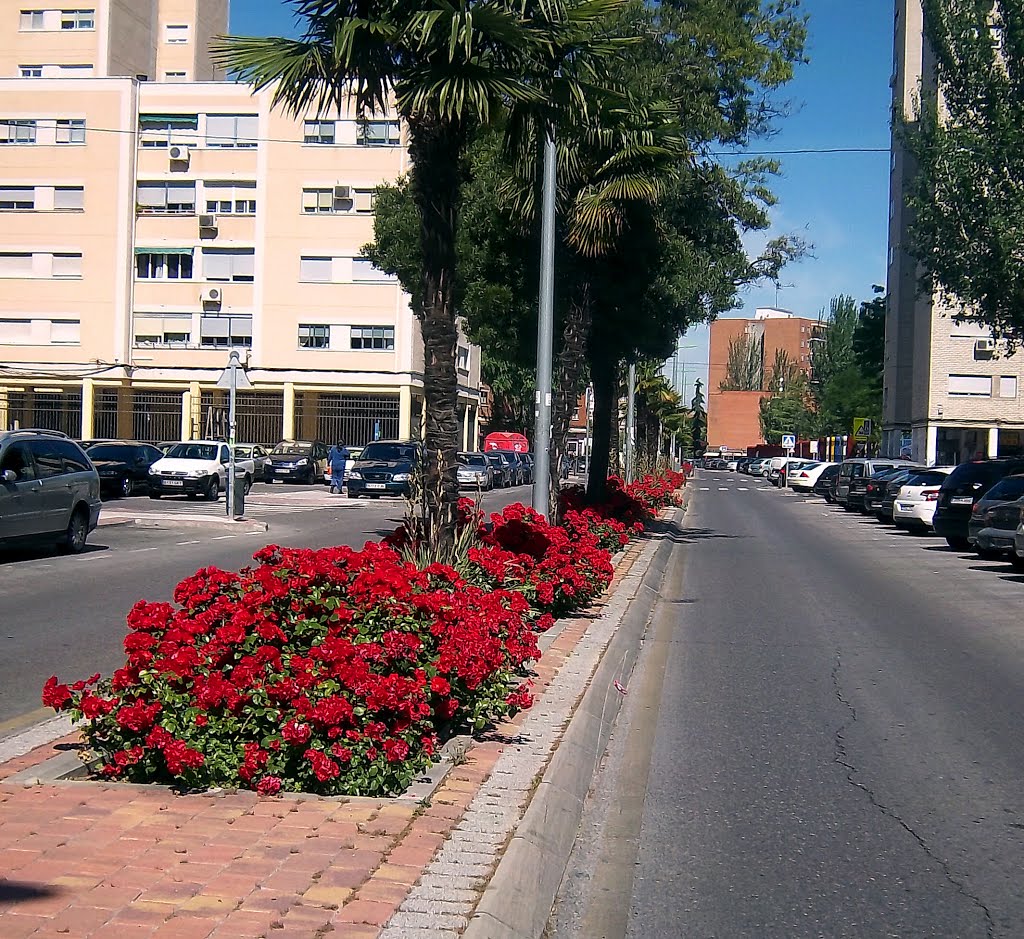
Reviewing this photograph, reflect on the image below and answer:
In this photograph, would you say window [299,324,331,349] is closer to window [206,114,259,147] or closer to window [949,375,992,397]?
window [206,114,259,147]

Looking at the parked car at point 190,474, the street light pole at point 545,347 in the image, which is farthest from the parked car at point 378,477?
the street light pole at point 545,347

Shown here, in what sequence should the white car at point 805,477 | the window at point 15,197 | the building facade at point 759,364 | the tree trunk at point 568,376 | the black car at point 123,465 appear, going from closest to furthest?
the tree trunk at point 568,376 < the black car at point 123,465 < the window at point 15,197 < the white car at point 805,477 < the building facade at point 759,364

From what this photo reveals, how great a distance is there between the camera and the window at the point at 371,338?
54781 millimetres

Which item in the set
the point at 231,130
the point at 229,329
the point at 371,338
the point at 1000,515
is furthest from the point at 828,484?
the point at 1000,515

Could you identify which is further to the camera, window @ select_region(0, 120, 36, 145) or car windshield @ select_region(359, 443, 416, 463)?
window @ select_region(0, 120, 36, 145)

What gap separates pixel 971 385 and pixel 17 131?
157 feet

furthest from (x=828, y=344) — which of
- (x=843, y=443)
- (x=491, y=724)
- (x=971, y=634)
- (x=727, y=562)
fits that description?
(x=491, y=724)

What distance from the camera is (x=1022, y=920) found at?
4.85m

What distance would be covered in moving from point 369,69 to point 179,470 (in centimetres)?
2625

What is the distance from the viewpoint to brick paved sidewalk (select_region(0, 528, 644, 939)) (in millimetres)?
3822

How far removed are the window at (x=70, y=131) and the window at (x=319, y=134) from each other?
10003mm

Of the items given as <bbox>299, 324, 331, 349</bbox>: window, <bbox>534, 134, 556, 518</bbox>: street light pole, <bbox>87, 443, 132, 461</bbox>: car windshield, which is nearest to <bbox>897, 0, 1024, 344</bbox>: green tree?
Result: <bbox>534, 134, 556, 518</bbox>: street light pole

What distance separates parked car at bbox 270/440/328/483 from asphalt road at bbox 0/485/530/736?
15594 mm

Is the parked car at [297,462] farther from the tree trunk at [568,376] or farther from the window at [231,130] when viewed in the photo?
the tree trunk at [568,376]
